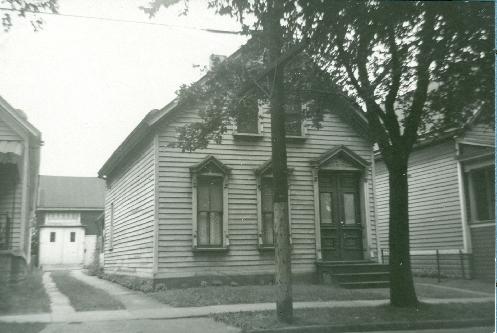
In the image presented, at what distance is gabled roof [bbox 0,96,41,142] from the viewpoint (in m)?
15.6

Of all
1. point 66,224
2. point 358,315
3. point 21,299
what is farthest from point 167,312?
point 66,224

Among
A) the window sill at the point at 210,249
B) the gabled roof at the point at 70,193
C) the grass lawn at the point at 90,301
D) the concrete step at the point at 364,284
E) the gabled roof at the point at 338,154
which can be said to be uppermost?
the gabled roof at the point at 70,193

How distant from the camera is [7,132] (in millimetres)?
16125

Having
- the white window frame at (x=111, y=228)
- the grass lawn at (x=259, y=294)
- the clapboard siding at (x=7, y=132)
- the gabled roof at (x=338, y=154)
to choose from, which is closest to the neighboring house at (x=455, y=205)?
the gabled roof at (x=338, y=154)

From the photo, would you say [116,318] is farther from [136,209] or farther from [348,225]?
[348,225]

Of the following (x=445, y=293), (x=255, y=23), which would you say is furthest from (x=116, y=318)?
(x=445, y=293)

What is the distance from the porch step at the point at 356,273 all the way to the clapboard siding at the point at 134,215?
5339 millimetres

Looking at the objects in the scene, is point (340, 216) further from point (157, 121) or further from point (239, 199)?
point (157, 121)

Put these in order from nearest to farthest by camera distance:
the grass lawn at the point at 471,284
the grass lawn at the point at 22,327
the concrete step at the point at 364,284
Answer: the grass lawn at the point at 22,327, the grass lawn at the point at 471,284, the concrete step at the point at 364,284

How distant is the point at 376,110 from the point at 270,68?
122 inches

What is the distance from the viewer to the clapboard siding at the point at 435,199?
60.0 ft

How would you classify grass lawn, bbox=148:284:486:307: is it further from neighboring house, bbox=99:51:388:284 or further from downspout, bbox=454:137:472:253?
downspout, bbox=454:137:472:253

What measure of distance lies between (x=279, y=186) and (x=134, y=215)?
961 centimetres

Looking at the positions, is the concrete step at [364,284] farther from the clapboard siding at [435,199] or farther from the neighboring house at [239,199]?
the clapboard siding at [435,199]
